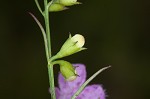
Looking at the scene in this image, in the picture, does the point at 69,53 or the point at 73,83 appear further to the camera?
the point at 73,83

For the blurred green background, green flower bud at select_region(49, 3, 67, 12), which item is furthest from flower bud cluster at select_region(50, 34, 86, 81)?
the blurred green background

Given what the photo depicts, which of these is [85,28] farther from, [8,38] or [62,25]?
[8,38]

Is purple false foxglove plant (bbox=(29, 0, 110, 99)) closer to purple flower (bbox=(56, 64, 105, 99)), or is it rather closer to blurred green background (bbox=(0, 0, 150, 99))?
purple flower (bbox=(56, 64, 105, 99))

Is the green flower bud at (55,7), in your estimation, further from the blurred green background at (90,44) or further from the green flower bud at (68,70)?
the blurred green background at (90,44)

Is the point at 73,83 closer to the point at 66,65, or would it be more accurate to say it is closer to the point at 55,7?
the point at 66,65

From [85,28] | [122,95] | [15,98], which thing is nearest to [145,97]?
[122,95]

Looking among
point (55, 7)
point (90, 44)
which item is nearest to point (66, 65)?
point (55, 7)
